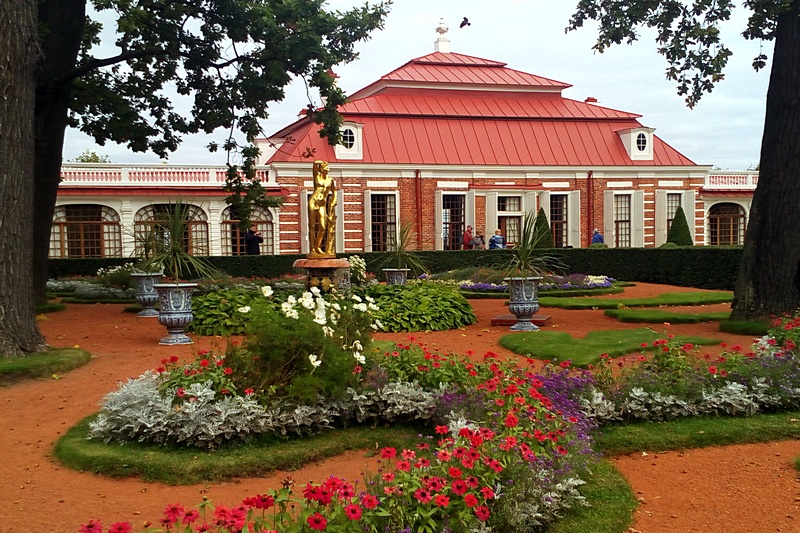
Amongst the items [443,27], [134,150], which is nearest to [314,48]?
[134,150]

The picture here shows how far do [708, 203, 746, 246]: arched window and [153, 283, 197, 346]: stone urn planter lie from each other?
27.4 meters

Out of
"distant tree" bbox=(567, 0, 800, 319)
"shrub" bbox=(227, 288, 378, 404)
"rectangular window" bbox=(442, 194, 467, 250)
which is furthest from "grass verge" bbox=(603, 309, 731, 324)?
"rectangular window" bbox=(442, 194, 467, 250)

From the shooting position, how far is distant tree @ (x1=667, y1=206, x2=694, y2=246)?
27859mm

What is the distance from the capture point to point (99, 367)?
8289 mm

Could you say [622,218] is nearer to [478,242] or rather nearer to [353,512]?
[478,242]

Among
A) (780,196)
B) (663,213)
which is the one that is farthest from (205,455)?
(663,213)

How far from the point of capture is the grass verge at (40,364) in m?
7.38

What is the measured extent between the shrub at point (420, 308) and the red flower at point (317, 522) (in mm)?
7993

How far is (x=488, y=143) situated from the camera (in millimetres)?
28922

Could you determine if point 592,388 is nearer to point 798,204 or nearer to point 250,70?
point 798,204

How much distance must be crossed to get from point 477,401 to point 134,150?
12.1m

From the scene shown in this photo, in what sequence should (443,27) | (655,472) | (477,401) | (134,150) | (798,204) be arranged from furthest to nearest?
1. (443,27)
2. (134,150)
3. (798,204)
4. (477,401)
5. (655,472)

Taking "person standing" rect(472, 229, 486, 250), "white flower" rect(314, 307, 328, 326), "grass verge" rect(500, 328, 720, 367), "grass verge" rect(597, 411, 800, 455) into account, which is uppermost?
"person standing" rect(472, 229, 486, 250)

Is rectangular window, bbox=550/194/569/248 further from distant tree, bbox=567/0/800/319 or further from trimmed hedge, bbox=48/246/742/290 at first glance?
distant tree, bbox=567/0/800/319
